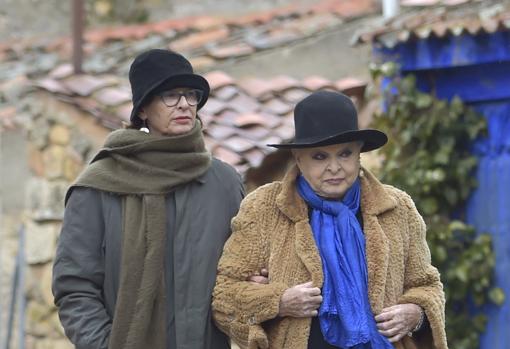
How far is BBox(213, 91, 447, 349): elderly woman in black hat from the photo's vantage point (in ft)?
11.7

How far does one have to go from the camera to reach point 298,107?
3746 millimetres

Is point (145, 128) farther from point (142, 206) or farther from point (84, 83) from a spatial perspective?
point (84, 83)

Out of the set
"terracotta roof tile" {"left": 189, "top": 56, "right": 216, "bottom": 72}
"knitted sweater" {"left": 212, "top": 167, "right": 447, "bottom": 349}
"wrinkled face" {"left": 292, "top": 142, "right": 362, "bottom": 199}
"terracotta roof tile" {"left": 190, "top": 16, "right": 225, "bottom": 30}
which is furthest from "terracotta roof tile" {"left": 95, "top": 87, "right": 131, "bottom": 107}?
Result: "terracotta roof tile" {"left": 190, "top": 16, "right": 225, "bottom": 30}

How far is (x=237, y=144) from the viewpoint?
231 inches

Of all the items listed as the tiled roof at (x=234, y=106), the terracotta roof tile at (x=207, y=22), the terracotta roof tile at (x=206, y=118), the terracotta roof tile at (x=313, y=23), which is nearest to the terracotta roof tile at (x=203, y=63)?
the terracotta roof tile at (x=313, y=23)

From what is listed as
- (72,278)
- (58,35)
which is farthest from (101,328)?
(58,35)

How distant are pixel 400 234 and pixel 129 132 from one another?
99cm

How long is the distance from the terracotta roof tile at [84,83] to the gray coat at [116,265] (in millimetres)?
2870

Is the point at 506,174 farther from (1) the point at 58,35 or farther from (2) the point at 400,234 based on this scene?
(1) the point at 58,35

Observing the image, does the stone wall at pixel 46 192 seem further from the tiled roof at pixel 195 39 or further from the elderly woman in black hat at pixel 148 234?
the elderly woman in black hat at pixel 148 234

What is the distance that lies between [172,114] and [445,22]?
2.57 m

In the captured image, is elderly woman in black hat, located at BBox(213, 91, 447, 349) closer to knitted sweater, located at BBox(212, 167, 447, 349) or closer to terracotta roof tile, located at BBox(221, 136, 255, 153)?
knitted sweater, located at BBox(212, 167, 447, 349)

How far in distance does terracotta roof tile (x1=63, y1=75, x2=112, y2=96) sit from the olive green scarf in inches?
111

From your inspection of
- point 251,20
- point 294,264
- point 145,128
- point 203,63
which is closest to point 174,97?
point 145,128
